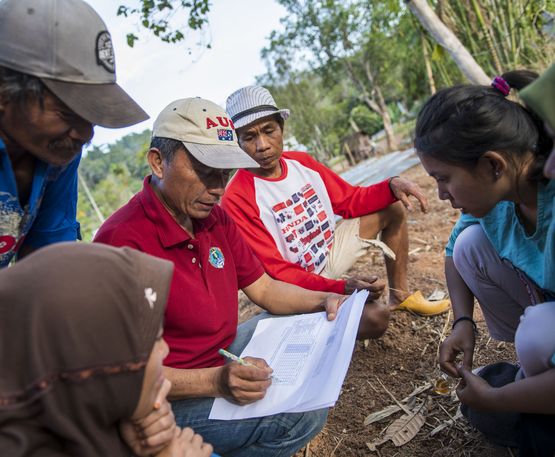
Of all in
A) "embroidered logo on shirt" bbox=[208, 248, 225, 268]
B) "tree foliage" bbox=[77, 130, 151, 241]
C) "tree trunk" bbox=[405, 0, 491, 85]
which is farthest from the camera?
"tree foliage" bbox=[77, 130, 151, 241]

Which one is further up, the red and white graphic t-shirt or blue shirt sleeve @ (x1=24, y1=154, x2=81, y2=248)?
blue shirt sleeve @ (x1=24, y1=154, x2=81, y2=248)

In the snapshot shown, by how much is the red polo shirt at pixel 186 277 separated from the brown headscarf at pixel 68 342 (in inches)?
33.8

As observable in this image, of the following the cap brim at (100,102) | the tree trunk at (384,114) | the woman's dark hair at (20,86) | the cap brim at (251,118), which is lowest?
the tree trunk at (384,114)

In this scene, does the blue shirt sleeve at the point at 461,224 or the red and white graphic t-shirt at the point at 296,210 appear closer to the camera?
the blue shirt sleeve at the point at 461,224

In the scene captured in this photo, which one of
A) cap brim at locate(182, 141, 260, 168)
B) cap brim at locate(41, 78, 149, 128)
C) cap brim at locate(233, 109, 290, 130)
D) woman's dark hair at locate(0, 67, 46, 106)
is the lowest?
cap brim at locate(182, 141, 260, 168)

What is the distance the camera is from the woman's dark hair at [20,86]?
1361 mm

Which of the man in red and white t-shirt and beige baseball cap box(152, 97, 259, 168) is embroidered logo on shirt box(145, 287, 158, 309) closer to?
beige baseball cap box(152, 97, 259, 168)

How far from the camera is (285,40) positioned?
19031 millimetres

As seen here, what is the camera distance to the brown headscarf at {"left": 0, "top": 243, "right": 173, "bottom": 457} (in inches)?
33.3

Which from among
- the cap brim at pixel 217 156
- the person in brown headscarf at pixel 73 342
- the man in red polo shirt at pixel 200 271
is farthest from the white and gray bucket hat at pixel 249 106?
the person in brown headscarf at pixel 73 342

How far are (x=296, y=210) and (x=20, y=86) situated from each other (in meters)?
1.77

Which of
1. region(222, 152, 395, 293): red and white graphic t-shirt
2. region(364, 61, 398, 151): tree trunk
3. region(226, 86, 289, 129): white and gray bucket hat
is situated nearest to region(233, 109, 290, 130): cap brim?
region(226, 86, 289, 129): white and gray bucket hat

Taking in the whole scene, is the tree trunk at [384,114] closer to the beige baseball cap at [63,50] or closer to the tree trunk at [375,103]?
the tree trunk at [375,103]

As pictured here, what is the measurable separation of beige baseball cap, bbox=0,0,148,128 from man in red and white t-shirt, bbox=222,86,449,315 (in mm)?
1329
